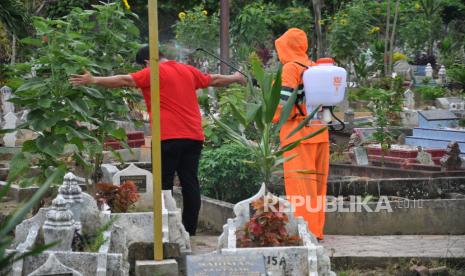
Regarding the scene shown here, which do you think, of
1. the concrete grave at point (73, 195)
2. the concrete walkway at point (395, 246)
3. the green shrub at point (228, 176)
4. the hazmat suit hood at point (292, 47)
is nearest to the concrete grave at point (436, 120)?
the green shrub at point (228, 176)

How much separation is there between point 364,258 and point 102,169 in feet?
9.08

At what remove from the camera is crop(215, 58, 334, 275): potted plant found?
6148mm

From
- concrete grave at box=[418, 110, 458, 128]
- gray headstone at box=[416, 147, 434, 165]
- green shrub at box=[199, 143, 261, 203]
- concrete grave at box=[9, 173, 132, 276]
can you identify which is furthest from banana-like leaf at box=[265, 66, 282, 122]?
concrete grave at box=[418, 110, 458, 128]

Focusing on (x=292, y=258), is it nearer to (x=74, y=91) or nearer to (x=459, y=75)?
(x=74, y=91)

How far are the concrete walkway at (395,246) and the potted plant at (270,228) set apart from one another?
1.06 m

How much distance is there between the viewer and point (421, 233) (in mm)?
8734

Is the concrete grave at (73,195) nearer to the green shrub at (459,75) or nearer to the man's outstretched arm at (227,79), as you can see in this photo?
the man's outstretched arm at (227,79)

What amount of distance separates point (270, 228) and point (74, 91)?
206 cm

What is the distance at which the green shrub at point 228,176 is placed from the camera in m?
9.52

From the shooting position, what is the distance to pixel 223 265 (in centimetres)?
580

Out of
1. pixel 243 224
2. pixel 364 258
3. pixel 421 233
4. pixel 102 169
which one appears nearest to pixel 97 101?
pixel 102 169

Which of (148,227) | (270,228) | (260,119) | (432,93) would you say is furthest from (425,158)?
(432,93)

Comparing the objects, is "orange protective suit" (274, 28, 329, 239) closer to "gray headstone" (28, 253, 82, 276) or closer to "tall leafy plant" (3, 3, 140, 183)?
"tall leafy plant" (3, 3, 140, 183)

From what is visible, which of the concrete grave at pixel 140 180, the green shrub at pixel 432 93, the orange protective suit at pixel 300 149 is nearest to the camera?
the orange protective suit at pixel 300 149
